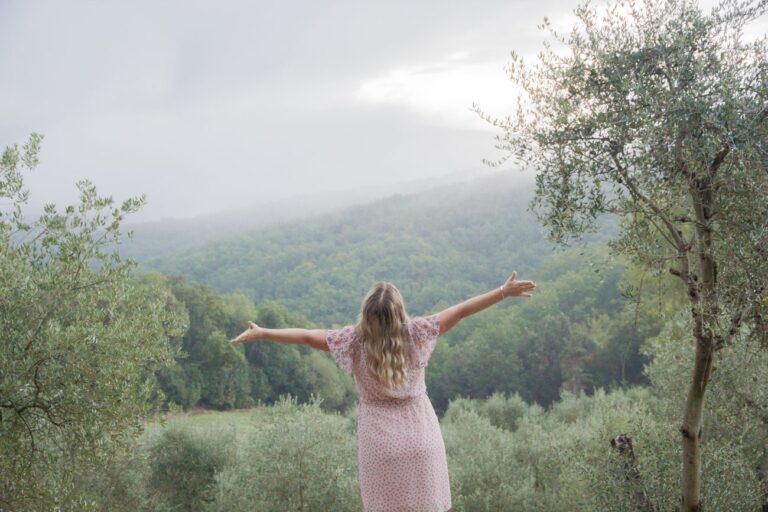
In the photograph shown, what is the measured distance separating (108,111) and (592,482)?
133777 millimetres

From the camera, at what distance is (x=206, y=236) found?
114 meters

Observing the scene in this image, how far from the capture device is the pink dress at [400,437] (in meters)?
4.58

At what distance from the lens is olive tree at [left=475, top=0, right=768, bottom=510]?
6.13 meters

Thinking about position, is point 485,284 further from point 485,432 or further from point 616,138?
point 616,138

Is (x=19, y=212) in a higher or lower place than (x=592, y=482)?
higher

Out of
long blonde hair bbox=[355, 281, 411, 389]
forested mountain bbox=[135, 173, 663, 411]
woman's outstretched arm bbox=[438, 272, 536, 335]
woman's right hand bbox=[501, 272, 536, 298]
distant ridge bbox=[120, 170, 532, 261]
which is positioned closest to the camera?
long blonde hair bbox=[355, 281, 411, 389]

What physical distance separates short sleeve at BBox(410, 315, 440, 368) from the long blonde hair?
15 cm

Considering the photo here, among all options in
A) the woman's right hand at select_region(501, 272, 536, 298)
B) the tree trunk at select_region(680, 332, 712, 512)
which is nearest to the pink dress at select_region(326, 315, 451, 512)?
the woman's right hand at select_region(501, 272, 536, 298)

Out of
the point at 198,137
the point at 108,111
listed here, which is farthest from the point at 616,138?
the point at 198,137

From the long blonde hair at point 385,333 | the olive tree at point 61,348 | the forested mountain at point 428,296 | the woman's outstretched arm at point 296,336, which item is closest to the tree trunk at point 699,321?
the long blonde hair at point 385,333

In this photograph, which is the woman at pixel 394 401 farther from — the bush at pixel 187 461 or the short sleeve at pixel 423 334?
the bush at pixel 187 461

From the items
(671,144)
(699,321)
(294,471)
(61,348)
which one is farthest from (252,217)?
(671,144)

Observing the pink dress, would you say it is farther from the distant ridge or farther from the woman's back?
the distant ridge

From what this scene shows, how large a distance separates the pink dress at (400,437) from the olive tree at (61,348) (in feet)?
10.4
